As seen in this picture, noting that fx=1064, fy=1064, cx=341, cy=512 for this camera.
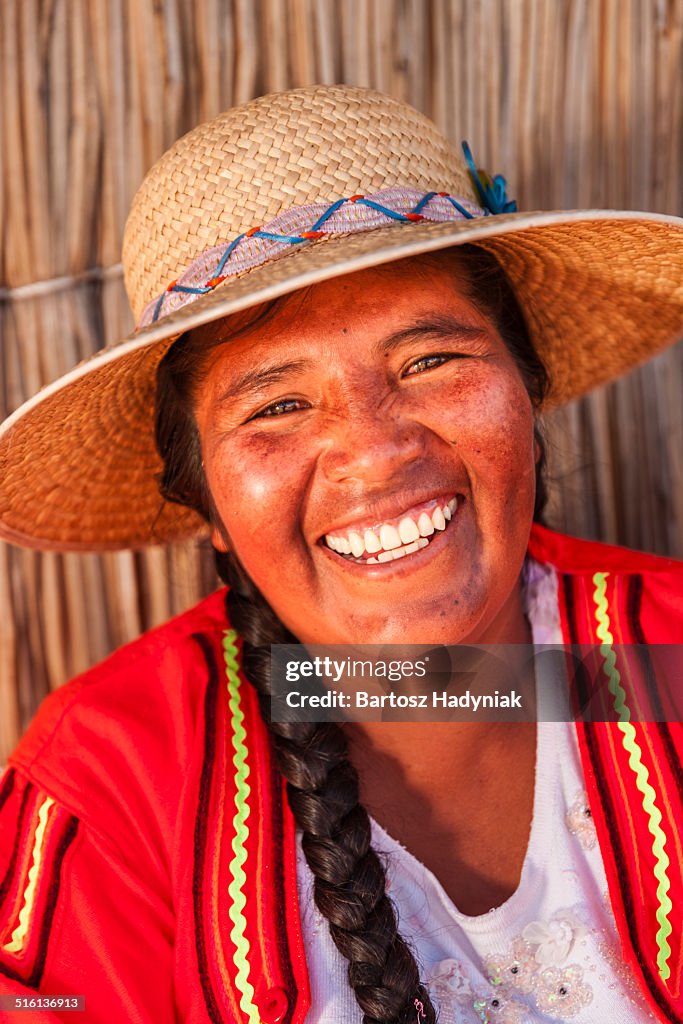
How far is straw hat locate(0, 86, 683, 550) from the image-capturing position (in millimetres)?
1261

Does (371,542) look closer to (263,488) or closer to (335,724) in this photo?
(263,488)

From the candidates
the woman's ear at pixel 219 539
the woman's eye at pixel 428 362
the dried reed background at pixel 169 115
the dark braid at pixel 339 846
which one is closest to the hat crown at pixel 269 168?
the woman's eye at pixel 428 362

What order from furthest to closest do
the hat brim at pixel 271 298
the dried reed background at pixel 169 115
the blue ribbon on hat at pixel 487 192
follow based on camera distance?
the dried reed background at pixel 169 115, the blue ribbon on hat at pixel 487 192, the hat brim at pixel 271 298

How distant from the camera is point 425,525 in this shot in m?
1.38

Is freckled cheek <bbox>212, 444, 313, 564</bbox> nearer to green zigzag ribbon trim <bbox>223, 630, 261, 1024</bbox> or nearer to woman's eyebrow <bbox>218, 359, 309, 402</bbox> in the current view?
woman's eyebrow <bbox>218, 359, 309, 402</bbox>

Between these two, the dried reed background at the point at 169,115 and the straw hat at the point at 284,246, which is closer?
the straw hat at the point at 284,246

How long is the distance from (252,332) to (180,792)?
2.09ft

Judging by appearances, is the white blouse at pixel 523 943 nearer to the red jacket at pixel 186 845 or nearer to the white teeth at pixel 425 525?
the red jacket at pixel 186 845

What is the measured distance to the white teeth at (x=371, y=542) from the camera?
4.52ft

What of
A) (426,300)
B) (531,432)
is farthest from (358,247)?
(531,432)

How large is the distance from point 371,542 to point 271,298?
0.34 m

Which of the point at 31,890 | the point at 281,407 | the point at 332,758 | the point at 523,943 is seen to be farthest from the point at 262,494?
the point at 523,943

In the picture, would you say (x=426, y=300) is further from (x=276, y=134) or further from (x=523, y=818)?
(x=523, y=818)

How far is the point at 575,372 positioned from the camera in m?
1.93
